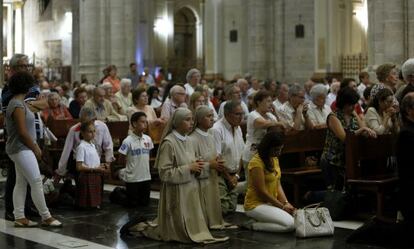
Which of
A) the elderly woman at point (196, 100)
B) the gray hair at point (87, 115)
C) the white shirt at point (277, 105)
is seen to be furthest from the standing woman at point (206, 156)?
the white shirt at point (277, 105)

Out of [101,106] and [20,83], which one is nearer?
[20,83]

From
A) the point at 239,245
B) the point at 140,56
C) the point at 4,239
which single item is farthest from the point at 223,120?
the point at 140,56

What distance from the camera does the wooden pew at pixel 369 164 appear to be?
1034 centimetres

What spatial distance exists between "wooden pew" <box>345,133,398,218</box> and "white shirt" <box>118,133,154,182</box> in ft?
11.0

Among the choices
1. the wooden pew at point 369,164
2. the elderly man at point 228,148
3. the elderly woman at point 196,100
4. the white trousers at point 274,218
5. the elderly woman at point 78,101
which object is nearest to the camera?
the white trousers at point 274,218

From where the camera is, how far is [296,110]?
13023 mm

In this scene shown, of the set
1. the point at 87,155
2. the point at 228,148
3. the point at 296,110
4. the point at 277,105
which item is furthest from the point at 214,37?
the point at 228,148

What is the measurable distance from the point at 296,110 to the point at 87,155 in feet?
11.5

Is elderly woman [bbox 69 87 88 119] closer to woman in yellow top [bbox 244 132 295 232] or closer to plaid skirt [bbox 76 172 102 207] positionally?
plaid skirt [bbox 76 172 102 207]

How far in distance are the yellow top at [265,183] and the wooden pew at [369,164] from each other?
4.06 ft

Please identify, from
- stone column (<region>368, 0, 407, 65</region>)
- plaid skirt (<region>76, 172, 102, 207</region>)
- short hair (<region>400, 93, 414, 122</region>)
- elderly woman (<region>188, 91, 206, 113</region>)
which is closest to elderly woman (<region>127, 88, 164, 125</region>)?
elderly woman (<region>188, 91, 206, 113</region>)

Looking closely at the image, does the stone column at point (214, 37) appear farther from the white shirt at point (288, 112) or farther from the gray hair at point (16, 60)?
the gray hair at point (16, 60)

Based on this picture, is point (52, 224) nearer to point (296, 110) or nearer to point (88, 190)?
point (88, 190)

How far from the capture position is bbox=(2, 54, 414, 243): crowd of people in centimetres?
935
